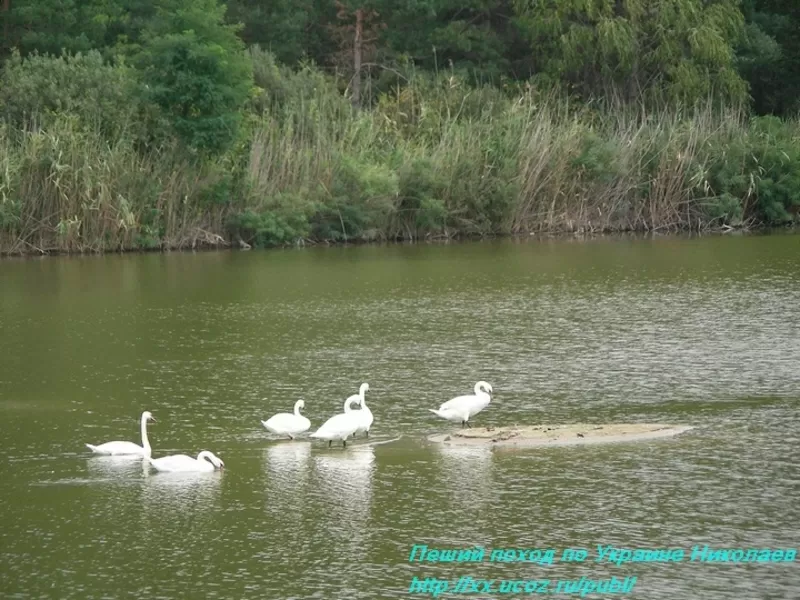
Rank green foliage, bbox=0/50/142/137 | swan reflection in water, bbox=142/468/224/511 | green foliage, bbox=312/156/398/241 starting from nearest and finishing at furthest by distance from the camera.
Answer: swan reflection in water, bbox=142/468/224/511
green foliage, bbox=0/50/142/137
green foliage, bbox=312/156/398/241

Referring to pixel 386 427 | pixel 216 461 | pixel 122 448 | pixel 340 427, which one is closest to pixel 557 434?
pixel 386 427

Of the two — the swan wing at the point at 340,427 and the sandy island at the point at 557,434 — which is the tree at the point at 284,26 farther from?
the swan wing at the point at 340,427

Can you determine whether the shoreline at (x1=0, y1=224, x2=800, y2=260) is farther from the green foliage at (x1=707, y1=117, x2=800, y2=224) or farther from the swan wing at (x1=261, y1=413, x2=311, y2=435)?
the swan wing at (x1=261, y1=413, x2=311, y2=435)

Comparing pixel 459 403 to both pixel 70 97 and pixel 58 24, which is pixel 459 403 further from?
pixel 58 24

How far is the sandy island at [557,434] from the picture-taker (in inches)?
458

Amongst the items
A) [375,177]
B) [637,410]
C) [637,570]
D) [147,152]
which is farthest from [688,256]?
[637,570]

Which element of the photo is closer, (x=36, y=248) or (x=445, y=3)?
(x=36, y=248)

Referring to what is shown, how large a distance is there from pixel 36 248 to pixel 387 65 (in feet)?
60.3

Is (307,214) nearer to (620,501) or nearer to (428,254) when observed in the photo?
(428,254)

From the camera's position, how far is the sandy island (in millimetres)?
11633

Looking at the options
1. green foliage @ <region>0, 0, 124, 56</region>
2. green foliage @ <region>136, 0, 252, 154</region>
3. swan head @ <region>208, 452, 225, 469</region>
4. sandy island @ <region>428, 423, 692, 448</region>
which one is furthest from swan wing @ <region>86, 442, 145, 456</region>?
green foliage @ <region>0, 0, 124, 56</region>

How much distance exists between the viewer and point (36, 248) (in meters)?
30.8

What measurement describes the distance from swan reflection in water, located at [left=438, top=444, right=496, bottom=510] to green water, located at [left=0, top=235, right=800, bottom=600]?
3cm

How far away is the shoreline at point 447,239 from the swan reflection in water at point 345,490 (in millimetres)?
20009
